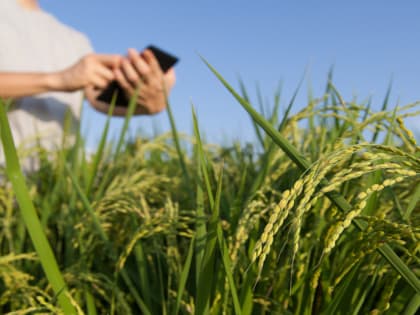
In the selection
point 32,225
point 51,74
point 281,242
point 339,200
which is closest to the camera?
point 339,200

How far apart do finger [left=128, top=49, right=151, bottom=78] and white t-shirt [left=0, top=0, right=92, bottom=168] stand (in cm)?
47

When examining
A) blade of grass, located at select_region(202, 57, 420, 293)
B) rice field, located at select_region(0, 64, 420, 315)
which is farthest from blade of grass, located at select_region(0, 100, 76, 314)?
blade of grass, located at select_region(202, 57, 420, 293)

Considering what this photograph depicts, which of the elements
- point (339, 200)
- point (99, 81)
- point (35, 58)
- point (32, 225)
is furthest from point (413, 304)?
point (35, 58)

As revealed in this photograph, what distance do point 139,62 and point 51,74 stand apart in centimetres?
50

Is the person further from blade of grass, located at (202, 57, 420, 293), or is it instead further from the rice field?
blade of grass, located at (202, 57, 420, 293)

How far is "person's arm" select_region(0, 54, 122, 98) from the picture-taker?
2.16 m

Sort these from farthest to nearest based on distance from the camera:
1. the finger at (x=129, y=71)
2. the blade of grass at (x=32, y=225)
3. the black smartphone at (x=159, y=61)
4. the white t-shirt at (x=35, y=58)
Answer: the white t-shirt at (x=35, y=58)
the finger at (x=129, y=71)
the black smartphone at (x=159, y=61)
the blade of grass at (x=32, y=225)

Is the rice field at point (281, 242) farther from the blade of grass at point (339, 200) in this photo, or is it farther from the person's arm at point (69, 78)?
the person's arm at point (69, 78)

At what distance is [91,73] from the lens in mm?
2152

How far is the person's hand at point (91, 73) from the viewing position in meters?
2.15

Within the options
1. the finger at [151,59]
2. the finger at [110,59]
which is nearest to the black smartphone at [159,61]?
the finger at [151,59]

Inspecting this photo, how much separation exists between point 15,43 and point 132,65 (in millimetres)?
952

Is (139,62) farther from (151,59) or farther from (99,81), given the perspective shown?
(99,81)

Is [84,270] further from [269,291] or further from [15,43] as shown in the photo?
[15,43]
